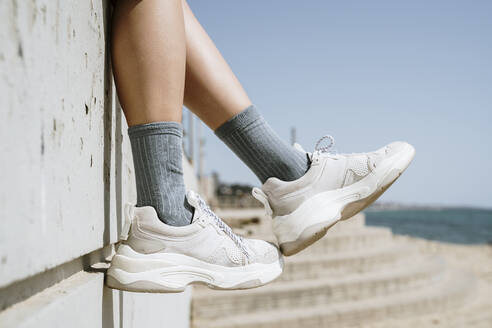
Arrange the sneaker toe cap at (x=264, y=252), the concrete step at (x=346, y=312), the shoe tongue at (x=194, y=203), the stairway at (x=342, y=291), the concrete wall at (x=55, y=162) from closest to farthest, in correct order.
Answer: the concrete wall at (x=55, y=162)
the shoe tongue at (x=194, y=203)
the sneaker toe cap at (x=264, y=252)
the concrete step at (x=346, y=312)
the stairway at (x=342, y=291)

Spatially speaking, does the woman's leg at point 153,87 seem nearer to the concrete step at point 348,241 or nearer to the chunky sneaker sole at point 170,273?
the chunky sneaker sole at point 170,273

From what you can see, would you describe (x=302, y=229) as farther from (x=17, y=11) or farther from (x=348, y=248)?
(x=348, y=248)

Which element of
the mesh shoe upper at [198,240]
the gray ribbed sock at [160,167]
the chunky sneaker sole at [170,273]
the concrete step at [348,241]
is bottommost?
the concrete step at [348,241]

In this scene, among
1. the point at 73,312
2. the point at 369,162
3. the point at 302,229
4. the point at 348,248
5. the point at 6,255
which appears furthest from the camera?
the point at 348,248

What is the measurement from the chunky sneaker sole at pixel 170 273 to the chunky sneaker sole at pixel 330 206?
0.17 meters

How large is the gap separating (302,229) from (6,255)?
0.91 metres

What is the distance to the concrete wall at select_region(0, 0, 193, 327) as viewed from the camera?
0.52 meters

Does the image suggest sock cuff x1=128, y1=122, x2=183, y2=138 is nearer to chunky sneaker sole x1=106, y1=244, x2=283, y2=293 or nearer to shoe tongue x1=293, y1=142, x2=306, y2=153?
Result: chunky sneaker sole x1=106, y1=244, x2=283, y2=293

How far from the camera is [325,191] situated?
134 centimetres

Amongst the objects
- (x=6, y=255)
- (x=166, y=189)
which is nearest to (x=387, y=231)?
(x=166, y=189)

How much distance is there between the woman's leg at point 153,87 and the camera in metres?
0.95

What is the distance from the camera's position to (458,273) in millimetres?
6621

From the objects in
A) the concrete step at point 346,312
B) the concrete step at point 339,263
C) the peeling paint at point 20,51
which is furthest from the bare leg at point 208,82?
the concrete step at point 339,263

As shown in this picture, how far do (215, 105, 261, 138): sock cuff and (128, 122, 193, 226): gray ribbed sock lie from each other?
0.74 feet
